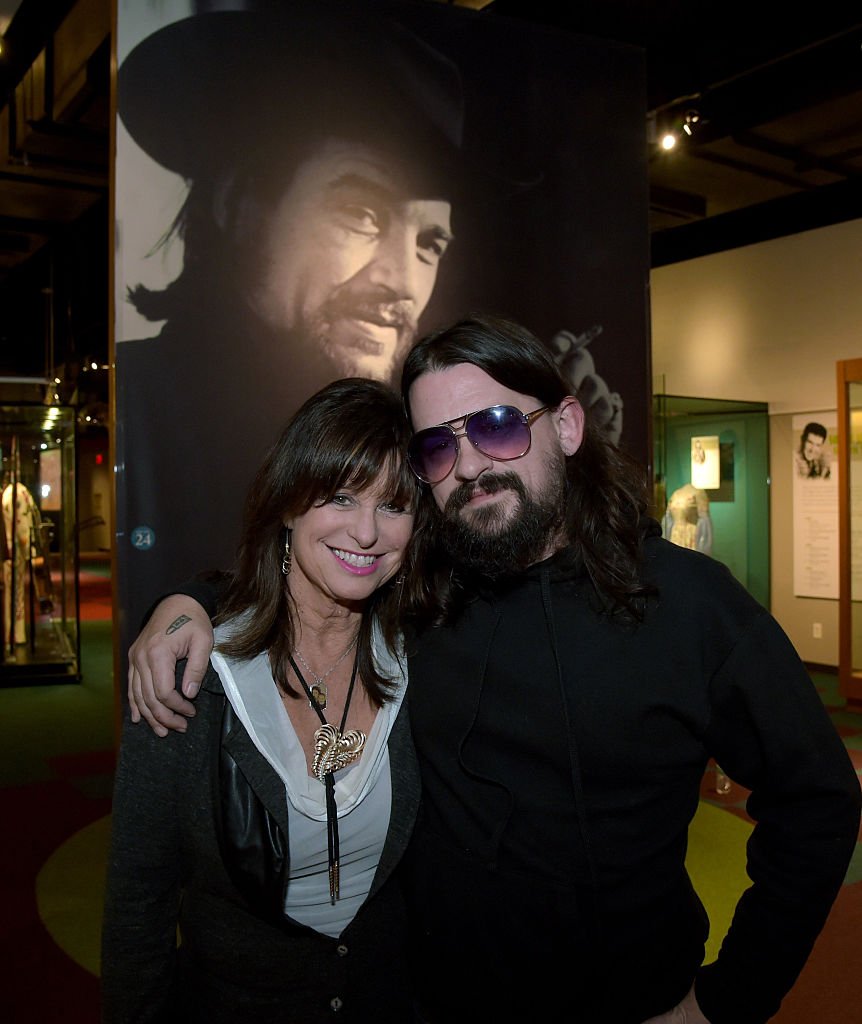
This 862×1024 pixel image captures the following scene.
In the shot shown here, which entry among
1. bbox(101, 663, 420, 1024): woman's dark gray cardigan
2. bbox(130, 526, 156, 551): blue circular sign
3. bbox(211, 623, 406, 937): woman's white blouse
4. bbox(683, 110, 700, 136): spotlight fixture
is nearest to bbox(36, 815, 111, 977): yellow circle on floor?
bbox(130, 526, 156, 551): blue circular sign

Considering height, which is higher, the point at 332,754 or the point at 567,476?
the point at 567,476

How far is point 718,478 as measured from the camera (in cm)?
860

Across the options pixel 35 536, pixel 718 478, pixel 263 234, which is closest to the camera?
pixel 263 234

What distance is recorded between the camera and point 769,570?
928 centimetres

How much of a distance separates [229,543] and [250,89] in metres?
1.88

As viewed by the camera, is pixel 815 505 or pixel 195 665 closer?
pixel 195 665

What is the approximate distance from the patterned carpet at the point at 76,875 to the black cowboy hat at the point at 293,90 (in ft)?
10.6

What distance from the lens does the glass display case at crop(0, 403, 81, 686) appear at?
29.8 feet

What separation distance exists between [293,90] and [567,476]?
2.62m

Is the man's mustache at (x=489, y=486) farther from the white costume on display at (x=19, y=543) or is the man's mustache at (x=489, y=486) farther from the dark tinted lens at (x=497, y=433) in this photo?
the white costume on display at (x=19, y=543)

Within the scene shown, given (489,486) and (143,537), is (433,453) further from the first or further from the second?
(143,537)

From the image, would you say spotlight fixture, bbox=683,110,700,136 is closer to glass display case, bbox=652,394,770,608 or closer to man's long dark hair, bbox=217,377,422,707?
glass display case, bbox=652,394,770,608

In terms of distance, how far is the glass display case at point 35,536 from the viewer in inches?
357

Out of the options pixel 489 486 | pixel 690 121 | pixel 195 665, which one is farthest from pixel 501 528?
pixel 690 121
